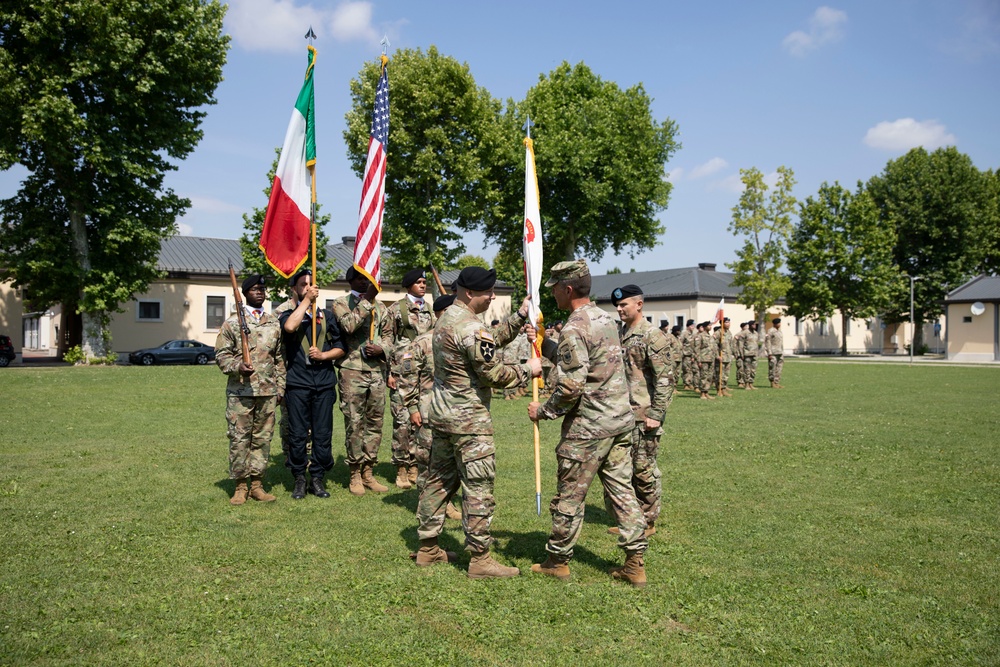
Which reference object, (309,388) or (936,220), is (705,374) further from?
(936,220)

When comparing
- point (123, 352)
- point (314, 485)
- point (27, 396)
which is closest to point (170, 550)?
point (314, 485)

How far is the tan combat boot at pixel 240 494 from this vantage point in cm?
779

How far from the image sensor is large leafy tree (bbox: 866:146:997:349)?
186 ft

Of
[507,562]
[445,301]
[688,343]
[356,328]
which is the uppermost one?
[445,301]

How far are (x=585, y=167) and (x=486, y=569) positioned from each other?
36.1 meters

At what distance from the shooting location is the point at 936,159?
191 ft

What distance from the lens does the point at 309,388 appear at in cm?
804

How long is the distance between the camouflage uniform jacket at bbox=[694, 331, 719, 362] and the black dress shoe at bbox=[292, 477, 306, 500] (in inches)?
671

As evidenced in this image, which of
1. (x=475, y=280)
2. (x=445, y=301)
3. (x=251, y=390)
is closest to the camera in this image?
(x=475, y=280)

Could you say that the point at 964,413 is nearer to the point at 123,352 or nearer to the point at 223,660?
the point at 223,660

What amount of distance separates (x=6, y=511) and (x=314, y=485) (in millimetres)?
3066

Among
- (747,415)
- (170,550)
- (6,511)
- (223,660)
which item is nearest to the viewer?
(223,660)

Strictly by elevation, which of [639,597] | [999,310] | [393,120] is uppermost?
[393,120]

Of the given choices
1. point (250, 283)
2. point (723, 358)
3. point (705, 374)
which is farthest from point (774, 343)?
point (250, 283)
